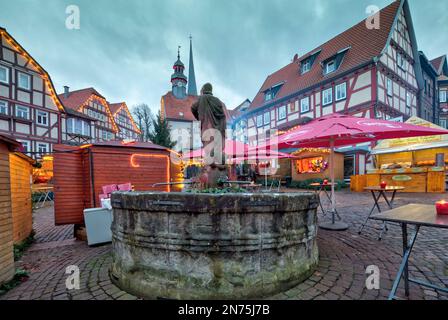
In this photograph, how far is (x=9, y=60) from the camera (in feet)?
53.6

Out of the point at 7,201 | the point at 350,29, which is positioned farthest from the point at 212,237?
the point at 350,29

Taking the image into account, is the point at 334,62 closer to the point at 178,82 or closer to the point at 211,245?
the point at 211,245

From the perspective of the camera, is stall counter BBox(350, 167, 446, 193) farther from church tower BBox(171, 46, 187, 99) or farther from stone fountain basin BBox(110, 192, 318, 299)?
church tower BBox(171, 46, 187, 99)

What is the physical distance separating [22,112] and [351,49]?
2734 cm

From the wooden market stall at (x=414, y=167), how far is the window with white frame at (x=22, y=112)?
81.4 feet

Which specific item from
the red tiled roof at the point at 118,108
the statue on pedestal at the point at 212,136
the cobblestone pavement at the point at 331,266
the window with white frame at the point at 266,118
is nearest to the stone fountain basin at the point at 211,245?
the cobblestone pavement at the point at 331,266

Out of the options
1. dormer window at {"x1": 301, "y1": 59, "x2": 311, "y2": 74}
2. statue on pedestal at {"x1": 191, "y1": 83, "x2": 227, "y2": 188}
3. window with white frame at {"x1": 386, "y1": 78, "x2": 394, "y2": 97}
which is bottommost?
statue on pedestal at {"x1": 191, "y1": 83, "x2": 227, "y2": 188}

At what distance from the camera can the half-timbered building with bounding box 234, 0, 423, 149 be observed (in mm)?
15984

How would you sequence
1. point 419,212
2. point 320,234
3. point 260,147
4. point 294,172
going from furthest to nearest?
point 294,172 < point 260,147 < point 320,234 < point 419,212

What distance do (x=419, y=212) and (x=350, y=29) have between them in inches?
940

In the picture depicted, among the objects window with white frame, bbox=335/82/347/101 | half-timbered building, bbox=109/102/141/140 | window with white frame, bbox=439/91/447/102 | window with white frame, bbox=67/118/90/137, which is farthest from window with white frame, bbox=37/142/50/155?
window with white frame, bbox=439/91/447/102

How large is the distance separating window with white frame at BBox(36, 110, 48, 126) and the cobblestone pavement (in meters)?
19.0

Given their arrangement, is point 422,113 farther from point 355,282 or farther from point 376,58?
point 355,282
